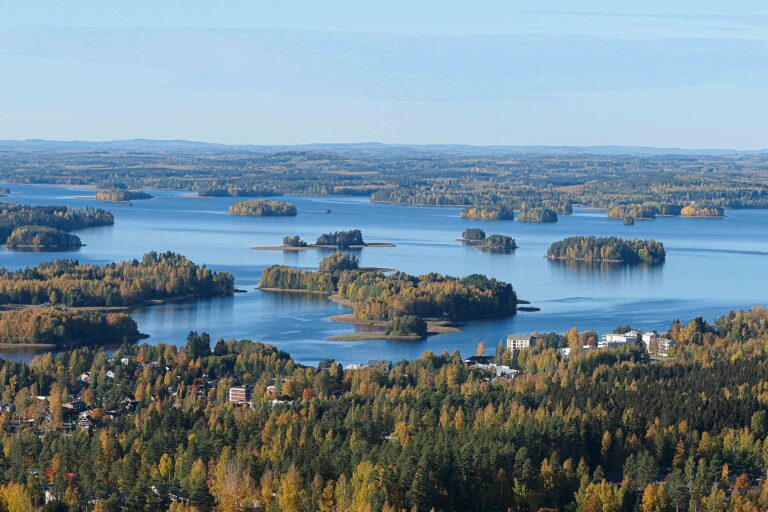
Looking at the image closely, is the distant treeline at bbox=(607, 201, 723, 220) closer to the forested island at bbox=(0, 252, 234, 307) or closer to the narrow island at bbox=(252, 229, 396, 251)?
the narrow island at bbox=(252, 229, 396, 251)

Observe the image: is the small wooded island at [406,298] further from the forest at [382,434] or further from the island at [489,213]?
the island at [489,213]

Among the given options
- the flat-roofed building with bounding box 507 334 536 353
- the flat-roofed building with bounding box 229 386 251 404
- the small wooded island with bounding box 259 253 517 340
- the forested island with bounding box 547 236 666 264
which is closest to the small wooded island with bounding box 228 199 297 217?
the forested island with bounding box 547 236 666 264

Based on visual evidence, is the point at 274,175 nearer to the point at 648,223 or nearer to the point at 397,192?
the point at 397,192

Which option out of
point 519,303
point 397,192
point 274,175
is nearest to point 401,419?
point 519,303

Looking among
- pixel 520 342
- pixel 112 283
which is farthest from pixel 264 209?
pixel 520 342

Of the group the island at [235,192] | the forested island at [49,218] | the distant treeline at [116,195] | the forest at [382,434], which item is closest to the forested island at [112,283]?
the forest at [382,434]
